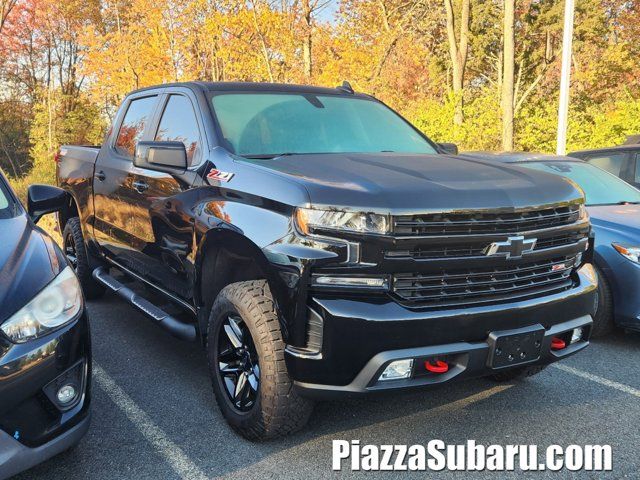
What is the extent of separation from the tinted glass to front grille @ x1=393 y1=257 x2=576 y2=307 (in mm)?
2072

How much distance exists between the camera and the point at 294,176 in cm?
292

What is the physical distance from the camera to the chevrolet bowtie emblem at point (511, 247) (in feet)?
9.22

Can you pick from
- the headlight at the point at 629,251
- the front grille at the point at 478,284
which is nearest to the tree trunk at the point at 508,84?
the headlight at the point at 629,251

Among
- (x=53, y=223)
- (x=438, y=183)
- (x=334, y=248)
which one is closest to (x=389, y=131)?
(x=438, y=183)

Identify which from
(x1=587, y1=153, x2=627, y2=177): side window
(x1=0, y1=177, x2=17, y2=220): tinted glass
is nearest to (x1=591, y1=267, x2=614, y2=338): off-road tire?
(x1=587, y1=153, x2=627, y2=177): side window

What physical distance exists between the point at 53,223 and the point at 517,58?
2273 centimetres

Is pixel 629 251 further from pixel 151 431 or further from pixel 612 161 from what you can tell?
pixel 151 431

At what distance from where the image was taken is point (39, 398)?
241cm

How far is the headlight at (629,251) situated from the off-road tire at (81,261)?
435 centimetres

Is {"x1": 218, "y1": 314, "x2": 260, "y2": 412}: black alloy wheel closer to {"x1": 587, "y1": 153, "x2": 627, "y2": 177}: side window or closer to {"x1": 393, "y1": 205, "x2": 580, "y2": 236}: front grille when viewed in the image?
{"x1": 393, "y1": 205, "x2": 580, "y2": 236}: front grille

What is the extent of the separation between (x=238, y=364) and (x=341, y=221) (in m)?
1.04

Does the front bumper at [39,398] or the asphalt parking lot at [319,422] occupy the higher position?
the front bumper at [39,398]

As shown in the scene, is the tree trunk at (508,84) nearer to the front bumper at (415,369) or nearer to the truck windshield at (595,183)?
the truck windshield at (595,183)

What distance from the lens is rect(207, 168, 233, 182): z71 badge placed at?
3.27 metres
